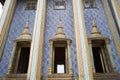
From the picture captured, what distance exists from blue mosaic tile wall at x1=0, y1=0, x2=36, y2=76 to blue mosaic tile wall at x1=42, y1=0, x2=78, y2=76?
951mm

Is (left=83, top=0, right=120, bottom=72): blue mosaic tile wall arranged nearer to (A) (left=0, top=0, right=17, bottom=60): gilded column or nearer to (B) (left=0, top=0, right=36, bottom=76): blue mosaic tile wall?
(B) (left=0, top=0, right=36, bottom=76): blue mosaic tile wall

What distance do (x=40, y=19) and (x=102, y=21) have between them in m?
3.40

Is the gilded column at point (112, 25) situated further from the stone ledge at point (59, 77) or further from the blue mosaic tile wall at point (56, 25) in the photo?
the stone ledge at point (59, 77)

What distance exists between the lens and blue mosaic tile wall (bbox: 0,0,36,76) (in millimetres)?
7109

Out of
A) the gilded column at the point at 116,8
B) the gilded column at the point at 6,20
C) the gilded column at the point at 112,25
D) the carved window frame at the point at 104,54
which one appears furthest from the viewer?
the gilded column at the point at 116,8

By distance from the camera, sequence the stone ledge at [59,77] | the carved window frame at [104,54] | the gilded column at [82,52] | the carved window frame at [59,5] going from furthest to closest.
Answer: the carved window frame at [59,5] → the carved window frame at [104,54] → the stone ledge at [59,77] → the gilded column at [82,52]

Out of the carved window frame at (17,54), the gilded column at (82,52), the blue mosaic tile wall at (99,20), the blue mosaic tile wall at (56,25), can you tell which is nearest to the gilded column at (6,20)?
the carved window frame at (17,54)

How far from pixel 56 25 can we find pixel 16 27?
2.17 metres

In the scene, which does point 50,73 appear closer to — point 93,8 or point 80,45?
→ point 80,45

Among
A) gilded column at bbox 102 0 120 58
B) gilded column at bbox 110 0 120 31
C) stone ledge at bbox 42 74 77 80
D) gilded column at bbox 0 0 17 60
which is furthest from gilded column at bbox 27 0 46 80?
gilded column at bbox 110 0 120 31

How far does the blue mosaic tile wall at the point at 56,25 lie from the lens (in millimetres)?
7137

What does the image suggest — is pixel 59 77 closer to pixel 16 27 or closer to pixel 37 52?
pixel 37 52

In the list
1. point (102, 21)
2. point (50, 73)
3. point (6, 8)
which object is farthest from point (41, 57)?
point (102, 21)

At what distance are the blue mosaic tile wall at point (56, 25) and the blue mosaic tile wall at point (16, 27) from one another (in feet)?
3.12
